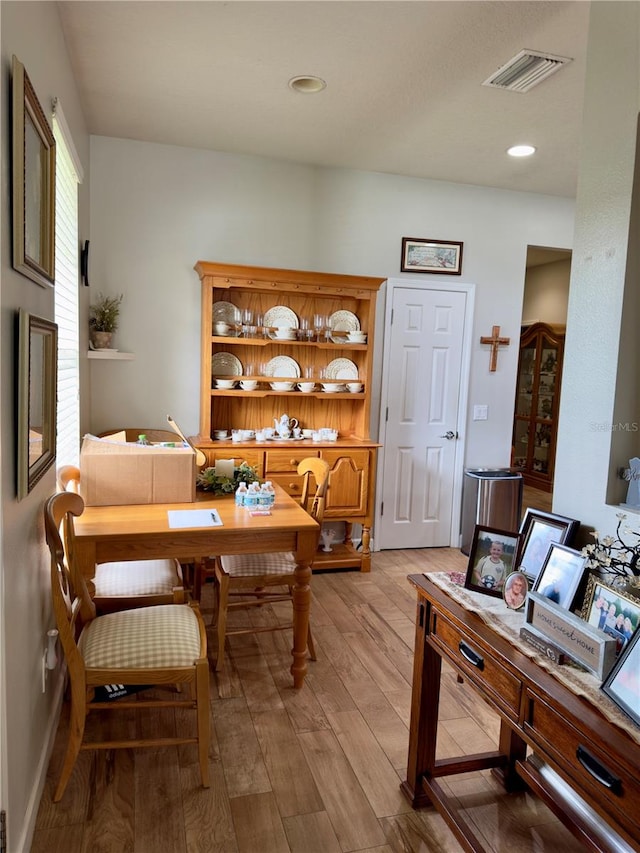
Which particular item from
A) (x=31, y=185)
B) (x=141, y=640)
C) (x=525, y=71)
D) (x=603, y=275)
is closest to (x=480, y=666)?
(x=141, y=640)

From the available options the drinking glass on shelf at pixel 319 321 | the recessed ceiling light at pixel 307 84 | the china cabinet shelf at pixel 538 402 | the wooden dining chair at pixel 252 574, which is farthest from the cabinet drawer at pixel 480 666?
the china cabinet shelf at pixel 538 402

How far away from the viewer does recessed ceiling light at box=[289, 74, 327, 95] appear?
9.48ft

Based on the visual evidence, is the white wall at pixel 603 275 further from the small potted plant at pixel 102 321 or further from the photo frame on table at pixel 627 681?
the small potted plant at pixel 102 321

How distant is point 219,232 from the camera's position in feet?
13.5

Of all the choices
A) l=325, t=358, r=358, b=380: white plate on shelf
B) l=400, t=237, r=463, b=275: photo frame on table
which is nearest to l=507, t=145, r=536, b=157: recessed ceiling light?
l=400, t=237, r=463, b=275: photo frame on table

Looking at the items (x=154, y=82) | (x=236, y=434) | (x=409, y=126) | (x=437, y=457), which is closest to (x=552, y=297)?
(x=437, y=457)

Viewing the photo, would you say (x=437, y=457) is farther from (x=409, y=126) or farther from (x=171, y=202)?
(x=171, y=202)

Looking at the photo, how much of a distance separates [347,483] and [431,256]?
6.07ft

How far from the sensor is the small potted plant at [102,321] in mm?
3738

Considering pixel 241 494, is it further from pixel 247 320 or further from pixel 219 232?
pixel 219 232

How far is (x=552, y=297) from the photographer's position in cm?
708

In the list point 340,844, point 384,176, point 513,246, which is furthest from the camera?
point 513,246

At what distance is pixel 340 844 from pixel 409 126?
3.45 meters

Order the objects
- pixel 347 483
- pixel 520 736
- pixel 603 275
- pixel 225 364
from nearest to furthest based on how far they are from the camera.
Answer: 1. pixel 520 736
2. pixel 603 275
3. pixel 347 483
4. pixel 225 364
